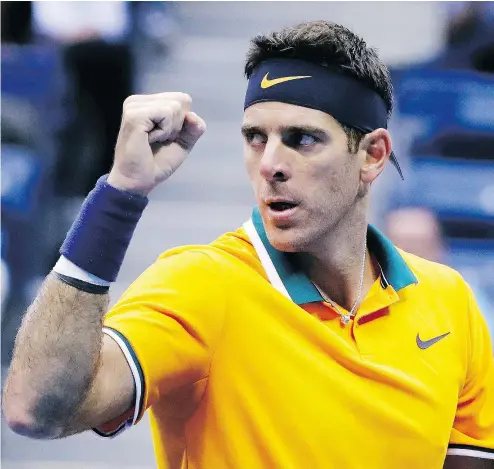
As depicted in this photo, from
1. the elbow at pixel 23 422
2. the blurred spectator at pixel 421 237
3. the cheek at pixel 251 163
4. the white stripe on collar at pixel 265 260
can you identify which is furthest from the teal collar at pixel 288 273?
the blurred spectator at pixel 421 237

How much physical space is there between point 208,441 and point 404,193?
14.6ft

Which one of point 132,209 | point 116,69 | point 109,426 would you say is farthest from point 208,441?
point 116,69

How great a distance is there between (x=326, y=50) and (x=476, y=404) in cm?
112

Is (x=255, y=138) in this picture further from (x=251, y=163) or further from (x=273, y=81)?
(x=273, y=81)

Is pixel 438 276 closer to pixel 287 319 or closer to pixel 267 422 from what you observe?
pixel 287 319

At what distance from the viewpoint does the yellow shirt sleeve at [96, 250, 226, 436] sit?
2.00m

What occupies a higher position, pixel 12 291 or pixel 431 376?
pixel 431 376

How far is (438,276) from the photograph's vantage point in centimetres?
275

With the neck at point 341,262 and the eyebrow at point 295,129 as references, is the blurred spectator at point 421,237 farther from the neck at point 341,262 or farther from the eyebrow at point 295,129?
the eyebrow at point 295,129

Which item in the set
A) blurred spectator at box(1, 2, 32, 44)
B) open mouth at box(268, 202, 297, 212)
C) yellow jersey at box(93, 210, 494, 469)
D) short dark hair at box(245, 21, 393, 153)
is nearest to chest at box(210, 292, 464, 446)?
yellow jersey at box(93, 210, 494, 469)

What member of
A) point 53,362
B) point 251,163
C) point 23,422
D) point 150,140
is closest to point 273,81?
point 251,163

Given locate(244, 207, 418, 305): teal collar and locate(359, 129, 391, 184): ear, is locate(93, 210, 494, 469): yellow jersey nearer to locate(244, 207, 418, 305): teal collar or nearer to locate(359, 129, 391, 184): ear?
locate(244, 207, 418, 305): teal collar

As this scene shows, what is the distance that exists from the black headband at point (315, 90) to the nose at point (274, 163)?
15cm

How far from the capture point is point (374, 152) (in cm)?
269
